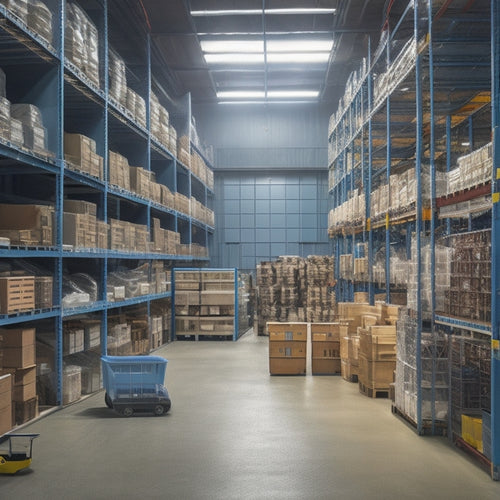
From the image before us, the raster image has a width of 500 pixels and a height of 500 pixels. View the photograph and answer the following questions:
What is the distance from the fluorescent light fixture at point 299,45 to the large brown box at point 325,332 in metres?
9.87

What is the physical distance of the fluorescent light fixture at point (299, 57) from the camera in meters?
18.1

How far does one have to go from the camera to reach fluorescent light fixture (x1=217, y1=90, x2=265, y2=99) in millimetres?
22391

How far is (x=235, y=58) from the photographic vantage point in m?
18.6

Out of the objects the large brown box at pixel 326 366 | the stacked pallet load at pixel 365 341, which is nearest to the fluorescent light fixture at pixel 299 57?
the stacked pallet load at pixel 365 341

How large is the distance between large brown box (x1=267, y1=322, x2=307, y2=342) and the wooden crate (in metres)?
4.33

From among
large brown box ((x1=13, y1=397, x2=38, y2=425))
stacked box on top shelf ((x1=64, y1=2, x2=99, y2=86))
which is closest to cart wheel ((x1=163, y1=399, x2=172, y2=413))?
large brown box ((x1=13, y1=397, x2=38, y2=425))

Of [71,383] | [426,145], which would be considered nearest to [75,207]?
[71,383]

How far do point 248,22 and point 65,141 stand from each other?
864cm

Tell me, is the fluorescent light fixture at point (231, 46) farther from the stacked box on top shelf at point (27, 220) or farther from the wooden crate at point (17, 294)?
the wooden crate at point (17, 294)

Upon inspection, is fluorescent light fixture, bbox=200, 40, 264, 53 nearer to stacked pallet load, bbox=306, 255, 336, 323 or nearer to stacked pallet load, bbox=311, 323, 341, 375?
stacked pallet load, bbox=306, 255, 336, 323

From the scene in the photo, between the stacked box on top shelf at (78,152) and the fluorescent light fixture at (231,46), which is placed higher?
the fluorescent light fixture at (231,46)

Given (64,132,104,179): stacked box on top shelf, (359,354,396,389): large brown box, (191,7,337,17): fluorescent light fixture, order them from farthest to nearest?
(191,7,337,17): fluorescent light fixture
(64,132,104,179): stacked box on top shelf
(359,354,396,389): large brown box

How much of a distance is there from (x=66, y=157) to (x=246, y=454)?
504 centimetres

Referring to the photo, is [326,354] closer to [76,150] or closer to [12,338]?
[76,150]
